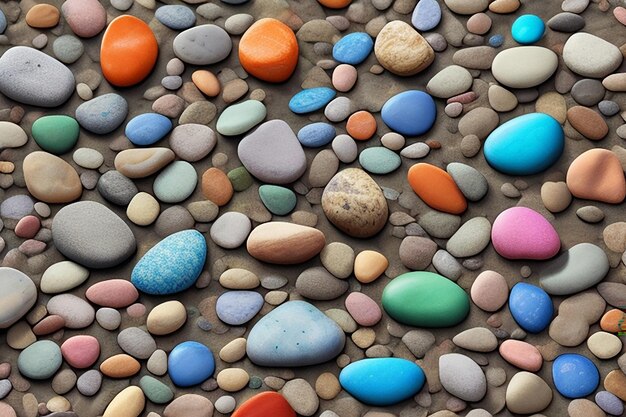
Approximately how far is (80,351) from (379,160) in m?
0.40

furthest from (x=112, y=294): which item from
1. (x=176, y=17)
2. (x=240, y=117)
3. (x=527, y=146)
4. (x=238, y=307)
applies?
(x=527, y=146)

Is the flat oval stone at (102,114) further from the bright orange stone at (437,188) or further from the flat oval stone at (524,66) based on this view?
the flat oval stone at (524,66)

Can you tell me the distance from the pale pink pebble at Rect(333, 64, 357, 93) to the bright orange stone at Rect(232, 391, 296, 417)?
0.39 meters

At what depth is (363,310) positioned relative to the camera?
1.00m

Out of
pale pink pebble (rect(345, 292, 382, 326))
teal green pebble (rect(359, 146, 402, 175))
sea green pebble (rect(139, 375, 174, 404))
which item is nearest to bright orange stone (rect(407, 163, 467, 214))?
teal green pebble (rect(359, 146, 402, 175))

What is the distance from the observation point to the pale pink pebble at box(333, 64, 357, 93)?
1.12 m

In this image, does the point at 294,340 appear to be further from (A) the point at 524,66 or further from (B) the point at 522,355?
(A) the point at 524,66

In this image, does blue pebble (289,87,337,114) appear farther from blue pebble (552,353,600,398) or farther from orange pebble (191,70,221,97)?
blue pebble (552,353,600,398)

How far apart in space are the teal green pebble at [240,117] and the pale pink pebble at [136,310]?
229 millimetres

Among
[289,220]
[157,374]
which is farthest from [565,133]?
[157,374]

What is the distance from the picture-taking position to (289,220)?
105 cm

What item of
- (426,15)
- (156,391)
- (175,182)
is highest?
(426,15)

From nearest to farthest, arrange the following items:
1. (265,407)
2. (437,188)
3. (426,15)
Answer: (265,407) → (437,188) → (426,15)

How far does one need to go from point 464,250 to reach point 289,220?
0.20 metres
